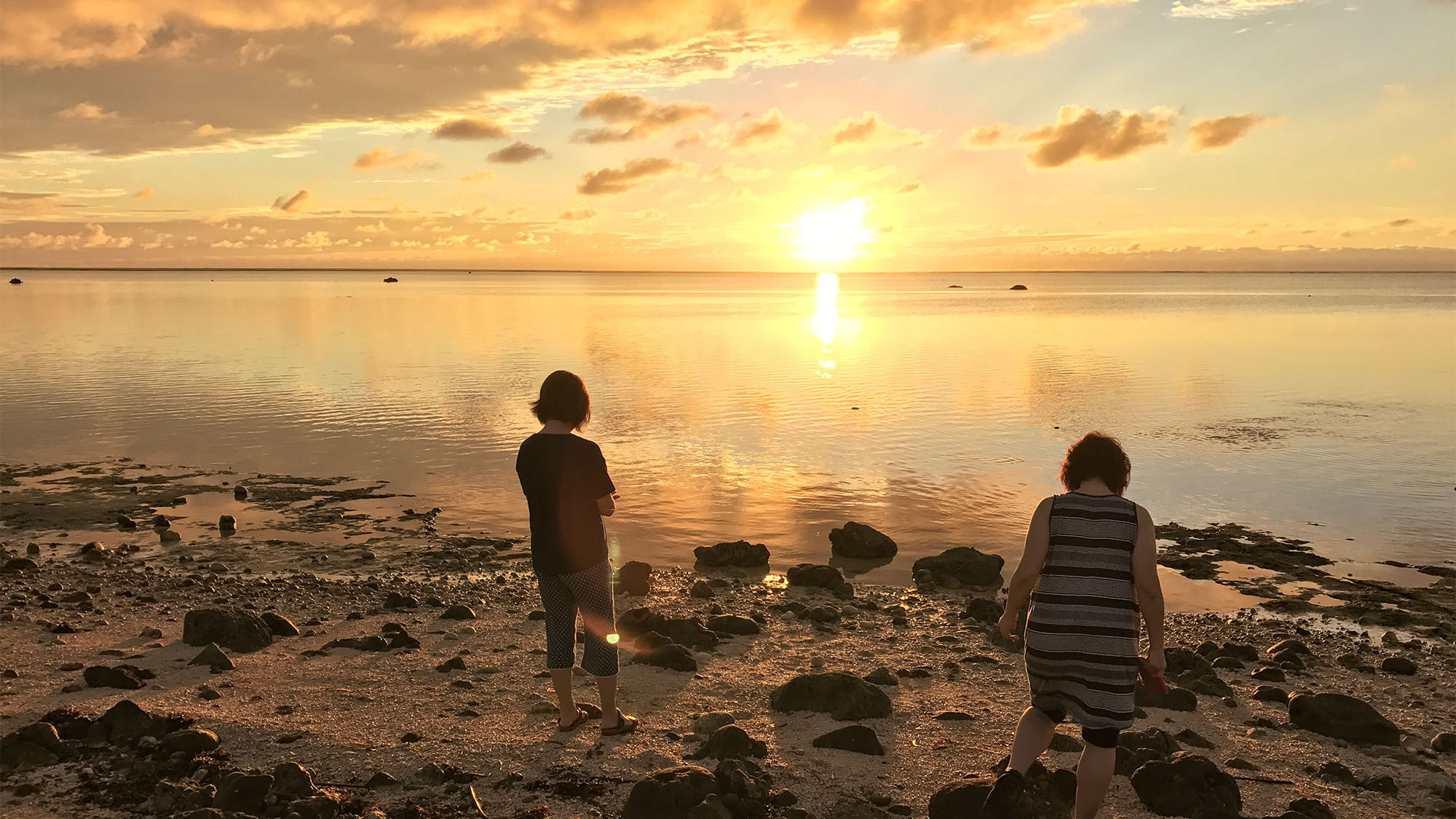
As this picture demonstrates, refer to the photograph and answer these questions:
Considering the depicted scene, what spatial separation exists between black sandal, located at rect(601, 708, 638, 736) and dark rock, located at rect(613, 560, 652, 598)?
202 inches

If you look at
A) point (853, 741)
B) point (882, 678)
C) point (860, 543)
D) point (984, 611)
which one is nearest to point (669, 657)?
point (882, 678)

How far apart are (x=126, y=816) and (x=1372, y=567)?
55.5ft

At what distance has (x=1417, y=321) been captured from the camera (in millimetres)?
85938

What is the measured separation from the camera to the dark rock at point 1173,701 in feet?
29.0

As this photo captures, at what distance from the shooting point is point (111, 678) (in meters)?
8.75

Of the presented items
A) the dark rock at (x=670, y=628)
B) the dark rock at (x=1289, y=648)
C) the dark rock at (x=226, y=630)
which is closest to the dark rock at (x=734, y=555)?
the dark rock at (x=670, y=628)

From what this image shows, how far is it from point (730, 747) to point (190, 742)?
395cm

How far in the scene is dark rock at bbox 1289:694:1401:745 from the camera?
318 inches

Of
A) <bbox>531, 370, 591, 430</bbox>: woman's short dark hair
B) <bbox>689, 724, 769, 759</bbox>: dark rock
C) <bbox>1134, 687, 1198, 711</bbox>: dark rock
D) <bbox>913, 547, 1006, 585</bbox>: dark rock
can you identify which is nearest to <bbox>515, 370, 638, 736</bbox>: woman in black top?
<bbox>531, 370, 591, 430</bbox>: woman's short dark hair

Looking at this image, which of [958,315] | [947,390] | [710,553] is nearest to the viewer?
[710,553]

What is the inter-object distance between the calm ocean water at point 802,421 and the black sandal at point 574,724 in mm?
7688

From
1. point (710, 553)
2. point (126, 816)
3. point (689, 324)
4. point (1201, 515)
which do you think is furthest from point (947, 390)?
point (689, 324)

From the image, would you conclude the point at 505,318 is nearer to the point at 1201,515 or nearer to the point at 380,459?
the point at 380,459

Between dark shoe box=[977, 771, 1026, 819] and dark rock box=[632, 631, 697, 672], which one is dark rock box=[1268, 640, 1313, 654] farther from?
dark rock box=[632, 631, 697, 672]
